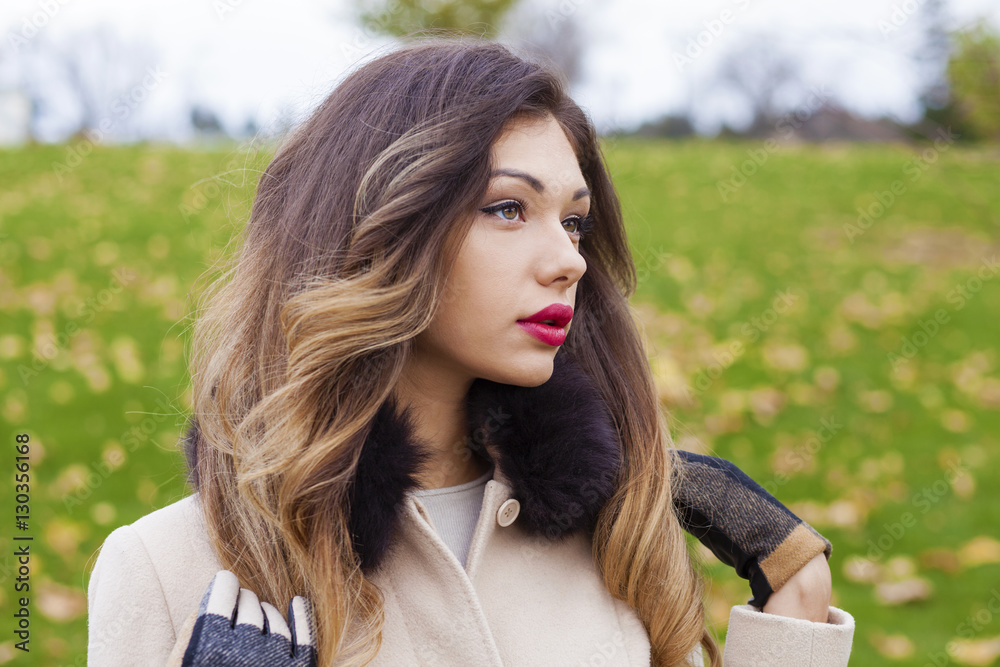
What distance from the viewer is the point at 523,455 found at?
5.98ft

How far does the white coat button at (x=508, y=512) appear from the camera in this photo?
1.77 metres

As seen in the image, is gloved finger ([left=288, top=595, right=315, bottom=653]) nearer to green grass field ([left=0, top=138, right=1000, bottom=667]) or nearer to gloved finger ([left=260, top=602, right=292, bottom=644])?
gloved finger ([left=260, top=602, right=292, bottom=644])

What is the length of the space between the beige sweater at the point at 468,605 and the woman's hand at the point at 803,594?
35 mm

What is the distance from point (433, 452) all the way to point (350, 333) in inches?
12.6

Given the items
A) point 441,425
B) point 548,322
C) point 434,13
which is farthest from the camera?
point 434,13

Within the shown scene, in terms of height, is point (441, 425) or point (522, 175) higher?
point (522, 175)

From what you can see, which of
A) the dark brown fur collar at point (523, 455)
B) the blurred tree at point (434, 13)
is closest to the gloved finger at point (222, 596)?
the dark brown fur collar at point (523, 455)

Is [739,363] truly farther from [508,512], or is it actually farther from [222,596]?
[222,596]

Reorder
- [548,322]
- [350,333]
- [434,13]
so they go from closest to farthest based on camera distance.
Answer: [350,333] → [548,322] → [434,13]

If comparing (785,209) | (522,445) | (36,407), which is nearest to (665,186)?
(785,209)

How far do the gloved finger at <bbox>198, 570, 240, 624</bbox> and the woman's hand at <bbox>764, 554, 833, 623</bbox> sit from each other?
105 centimetres

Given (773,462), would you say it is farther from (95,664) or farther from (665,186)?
(665,186)

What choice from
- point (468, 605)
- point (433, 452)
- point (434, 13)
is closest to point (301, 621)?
point (468, 605)

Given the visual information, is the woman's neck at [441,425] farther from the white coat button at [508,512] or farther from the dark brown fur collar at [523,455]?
the white coat button at [508,512]
